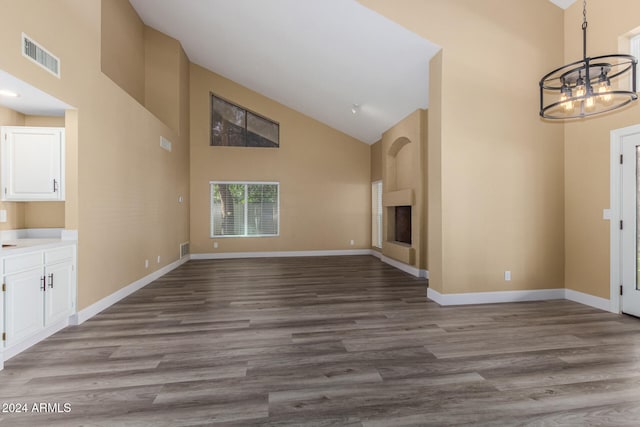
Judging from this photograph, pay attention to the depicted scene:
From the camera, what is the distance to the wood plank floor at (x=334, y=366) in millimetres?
1854

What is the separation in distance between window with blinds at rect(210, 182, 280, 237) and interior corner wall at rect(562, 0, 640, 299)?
6.25 m


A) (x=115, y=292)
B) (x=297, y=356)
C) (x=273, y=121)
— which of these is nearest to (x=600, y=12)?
(x=297, y=356)

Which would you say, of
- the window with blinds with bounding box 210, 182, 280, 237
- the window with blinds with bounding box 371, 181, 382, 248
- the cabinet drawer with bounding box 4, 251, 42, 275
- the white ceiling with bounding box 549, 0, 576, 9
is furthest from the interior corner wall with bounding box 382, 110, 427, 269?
the cabinet drawer with bounding box 4, 251, 42, 275

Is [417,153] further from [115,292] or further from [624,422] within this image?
[115,292]

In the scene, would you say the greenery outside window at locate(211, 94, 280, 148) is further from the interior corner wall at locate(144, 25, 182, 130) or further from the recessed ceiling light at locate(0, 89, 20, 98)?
the recessed ceiling light at locate(0, 89, 20, 98)

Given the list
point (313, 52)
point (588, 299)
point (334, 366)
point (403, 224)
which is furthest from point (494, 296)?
point (313, 52)

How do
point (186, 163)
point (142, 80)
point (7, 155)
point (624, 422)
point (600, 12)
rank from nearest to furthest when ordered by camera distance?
point (624, 422) → point (7, 155) → point (600, 12) → point (142, 80) → point (186, 163)

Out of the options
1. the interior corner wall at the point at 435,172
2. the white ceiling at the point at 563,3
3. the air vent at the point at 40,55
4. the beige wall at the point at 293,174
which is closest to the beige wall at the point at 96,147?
the air vent at the point at 40,55

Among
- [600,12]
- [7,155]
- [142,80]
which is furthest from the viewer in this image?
[142,80]

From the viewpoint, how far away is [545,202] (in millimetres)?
4215

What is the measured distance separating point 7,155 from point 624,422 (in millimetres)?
5482

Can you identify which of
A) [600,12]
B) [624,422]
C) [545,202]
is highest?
[600,12]

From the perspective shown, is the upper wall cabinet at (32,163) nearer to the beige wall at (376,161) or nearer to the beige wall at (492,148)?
the beige wall at (492,148)

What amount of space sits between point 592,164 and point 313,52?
440 cm
